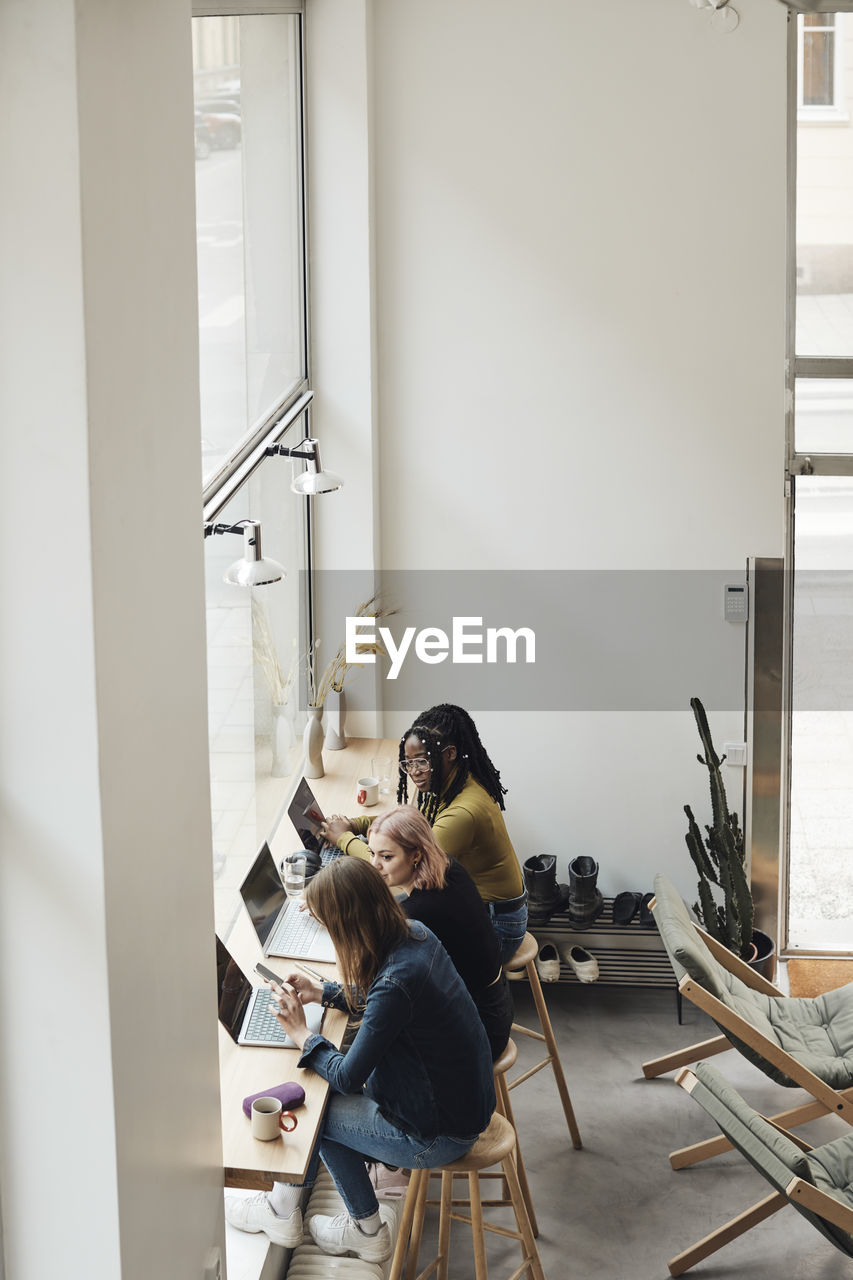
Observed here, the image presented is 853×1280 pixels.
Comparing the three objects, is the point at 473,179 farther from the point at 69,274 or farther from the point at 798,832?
the point at 69,274

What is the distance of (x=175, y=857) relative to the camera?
212 cm

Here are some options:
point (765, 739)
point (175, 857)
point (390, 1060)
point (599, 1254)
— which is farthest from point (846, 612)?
point (175, 857)

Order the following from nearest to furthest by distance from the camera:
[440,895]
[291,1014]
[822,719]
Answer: [291,1014] < [440,895] < [822,719]

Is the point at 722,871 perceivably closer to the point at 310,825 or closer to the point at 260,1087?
the point at 310,825

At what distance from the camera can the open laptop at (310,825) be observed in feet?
13.5

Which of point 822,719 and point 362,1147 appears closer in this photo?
point 362,1147

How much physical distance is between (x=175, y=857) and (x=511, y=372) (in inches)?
129

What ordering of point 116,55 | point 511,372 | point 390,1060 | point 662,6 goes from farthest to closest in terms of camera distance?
point 511,372, point 662,6, point 390,1060, point 116,55

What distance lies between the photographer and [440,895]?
3.37m

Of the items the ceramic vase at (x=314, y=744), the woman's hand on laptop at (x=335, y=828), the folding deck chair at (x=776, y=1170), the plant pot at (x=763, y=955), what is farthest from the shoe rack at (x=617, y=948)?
the folding deck chair at (x=776, y=1170)

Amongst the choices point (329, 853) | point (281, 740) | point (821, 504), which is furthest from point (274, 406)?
point (821, 504)

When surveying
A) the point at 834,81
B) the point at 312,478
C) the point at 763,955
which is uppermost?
the point at 834,81

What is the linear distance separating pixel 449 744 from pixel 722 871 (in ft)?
4.38

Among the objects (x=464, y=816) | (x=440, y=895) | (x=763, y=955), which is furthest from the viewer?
(x=763, y=955)
